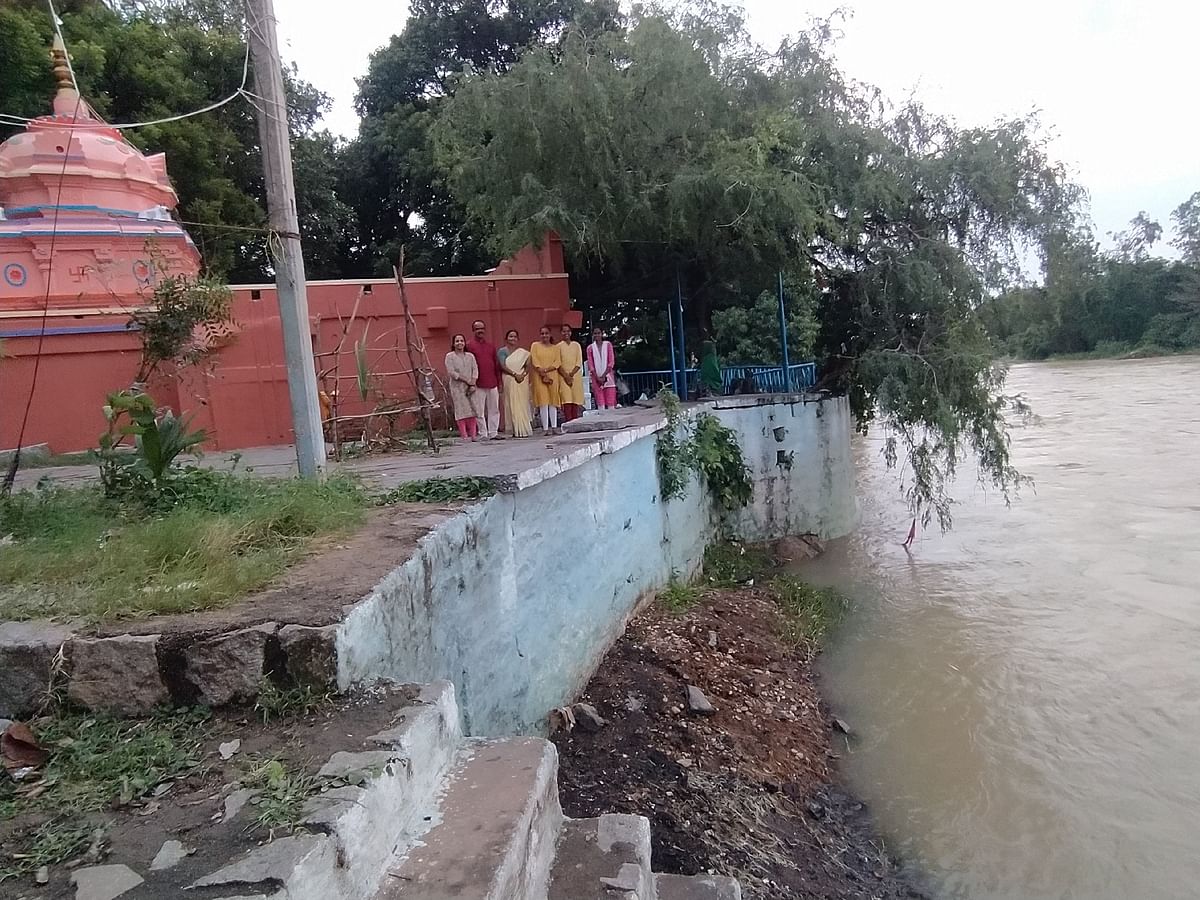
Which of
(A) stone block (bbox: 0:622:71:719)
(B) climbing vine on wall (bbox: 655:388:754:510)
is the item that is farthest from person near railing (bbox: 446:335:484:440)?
(A) stone block (bbox: 0:622:71:719)

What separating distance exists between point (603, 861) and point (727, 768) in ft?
9.77

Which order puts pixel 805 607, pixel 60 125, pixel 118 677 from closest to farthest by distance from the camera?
pixel 118 677
pixel 805 607
pixel 60 125

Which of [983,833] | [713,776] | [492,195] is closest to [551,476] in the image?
[713,776]

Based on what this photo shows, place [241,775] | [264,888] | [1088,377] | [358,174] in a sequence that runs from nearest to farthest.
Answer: [264,888], [241,775], [358,174], [1088,377]

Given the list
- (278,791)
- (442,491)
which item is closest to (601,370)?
(442,491)

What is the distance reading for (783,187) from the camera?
860 centimetres

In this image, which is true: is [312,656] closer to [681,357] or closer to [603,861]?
[603,861]

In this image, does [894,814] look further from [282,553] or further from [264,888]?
[264,888]

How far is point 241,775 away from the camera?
2051mm

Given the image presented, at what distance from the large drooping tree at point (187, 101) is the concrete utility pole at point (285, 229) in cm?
641

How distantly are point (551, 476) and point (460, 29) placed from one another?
16170mm

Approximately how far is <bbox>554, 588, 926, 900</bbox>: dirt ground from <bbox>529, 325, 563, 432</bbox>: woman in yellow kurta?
308 cm

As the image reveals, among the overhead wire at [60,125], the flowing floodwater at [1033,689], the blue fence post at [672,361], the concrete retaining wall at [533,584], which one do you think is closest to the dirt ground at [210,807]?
the concrete retaining wall at [533,584]

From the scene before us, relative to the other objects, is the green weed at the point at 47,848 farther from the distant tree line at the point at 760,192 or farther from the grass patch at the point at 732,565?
the grass patch at the point at 732,565
